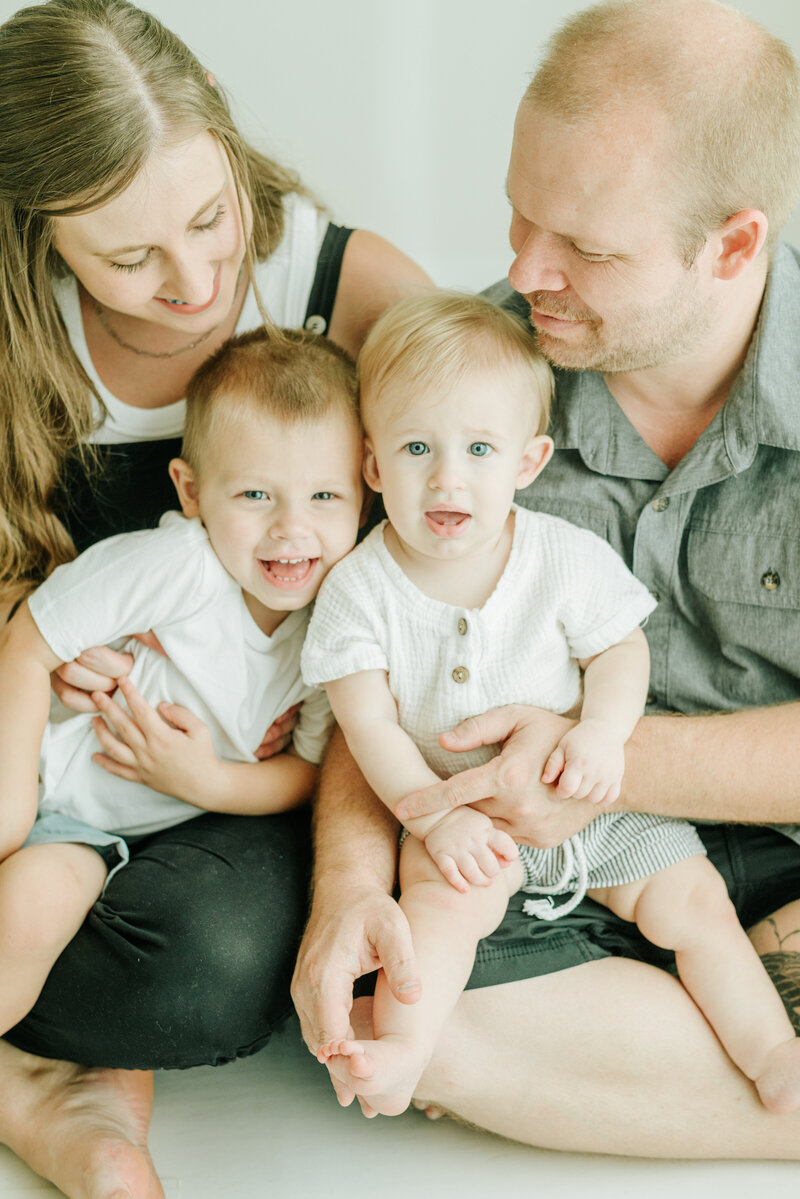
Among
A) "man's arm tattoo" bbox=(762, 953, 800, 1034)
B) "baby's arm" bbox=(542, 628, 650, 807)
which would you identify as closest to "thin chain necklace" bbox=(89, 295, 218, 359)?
"baby's arm" bbox=(542, 628, 650, 807)

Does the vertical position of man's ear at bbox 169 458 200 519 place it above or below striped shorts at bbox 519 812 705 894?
above

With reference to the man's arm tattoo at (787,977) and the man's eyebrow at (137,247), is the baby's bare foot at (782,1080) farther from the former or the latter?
the man's eyebrow at (137,247)

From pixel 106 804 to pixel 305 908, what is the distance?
28cm

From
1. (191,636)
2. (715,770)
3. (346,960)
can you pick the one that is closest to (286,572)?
(191,636)

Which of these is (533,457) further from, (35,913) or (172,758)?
(35,913)

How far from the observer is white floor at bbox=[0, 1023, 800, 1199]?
4.06ft

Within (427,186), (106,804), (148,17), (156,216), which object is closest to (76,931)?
(106,804)

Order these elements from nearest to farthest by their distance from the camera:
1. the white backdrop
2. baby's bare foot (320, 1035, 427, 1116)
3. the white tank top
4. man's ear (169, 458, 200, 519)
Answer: baby's bare foot (320, 1035, 427, 1116) → man's ear (169, 458, 200, 519) → the white tank top → the white backdrop

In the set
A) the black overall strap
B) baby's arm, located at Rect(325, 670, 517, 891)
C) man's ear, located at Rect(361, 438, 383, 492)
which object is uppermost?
the black overall strap

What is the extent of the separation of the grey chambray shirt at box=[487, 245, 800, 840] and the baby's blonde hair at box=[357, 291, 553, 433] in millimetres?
132

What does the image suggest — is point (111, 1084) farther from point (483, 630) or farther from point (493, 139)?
point (493, 139)

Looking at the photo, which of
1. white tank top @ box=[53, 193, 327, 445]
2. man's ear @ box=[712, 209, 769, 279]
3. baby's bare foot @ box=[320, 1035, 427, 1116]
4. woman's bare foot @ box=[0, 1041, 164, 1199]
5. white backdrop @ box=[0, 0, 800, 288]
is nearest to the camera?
baby's bare foot @ box=[320, 1035, 427, 1116]

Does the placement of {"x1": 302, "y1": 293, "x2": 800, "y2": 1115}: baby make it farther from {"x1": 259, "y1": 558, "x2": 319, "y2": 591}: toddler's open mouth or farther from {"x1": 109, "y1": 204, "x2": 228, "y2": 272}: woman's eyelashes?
{"x1": 109, "y1": 204, "x2": 228, "y2": 272}: woman's eyelashes

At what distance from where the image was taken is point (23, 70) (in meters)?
1.25
